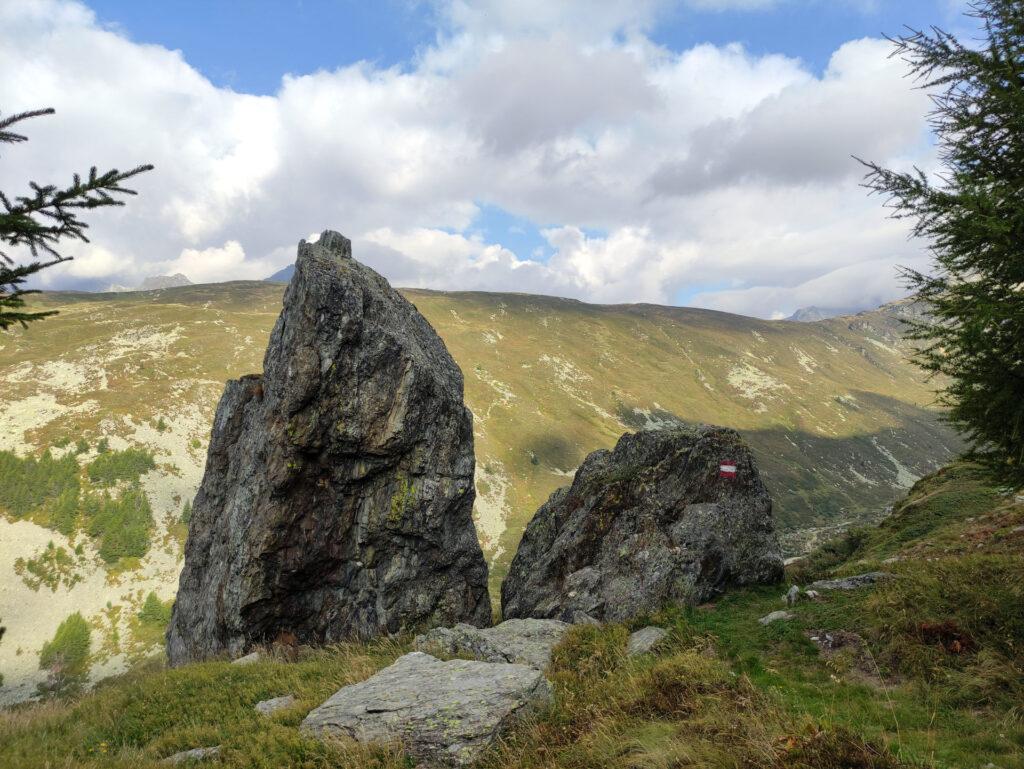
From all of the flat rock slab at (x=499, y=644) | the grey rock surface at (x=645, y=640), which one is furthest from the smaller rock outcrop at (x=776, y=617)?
the flat rock slab at (x=499, y=644)

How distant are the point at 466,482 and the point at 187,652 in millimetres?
14227

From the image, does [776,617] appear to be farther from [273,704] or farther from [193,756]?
[193,756]

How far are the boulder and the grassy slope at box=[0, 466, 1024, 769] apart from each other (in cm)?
280

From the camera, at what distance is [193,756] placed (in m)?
9.46

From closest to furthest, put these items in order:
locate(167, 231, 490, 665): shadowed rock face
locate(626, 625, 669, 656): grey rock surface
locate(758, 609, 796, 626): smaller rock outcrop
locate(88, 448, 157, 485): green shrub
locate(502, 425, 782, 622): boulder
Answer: locate(626, 625, 669, 656): grey rock surface < locate(758, 609, 796, 626): smaller rock outcrop < locate(502, 425, 782, 622): boulder < locate(167, 231, 490, 665): shadowed rock face < locate(88, 448, 157, 485): green shrub

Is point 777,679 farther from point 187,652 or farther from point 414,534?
point 187,652

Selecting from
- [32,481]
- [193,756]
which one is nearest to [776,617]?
[193,756]

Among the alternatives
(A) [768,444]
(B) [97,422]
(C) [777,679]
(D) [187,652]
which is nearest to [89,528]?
(B) [97,422]

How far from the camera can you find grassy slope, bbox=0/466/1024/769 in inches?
295

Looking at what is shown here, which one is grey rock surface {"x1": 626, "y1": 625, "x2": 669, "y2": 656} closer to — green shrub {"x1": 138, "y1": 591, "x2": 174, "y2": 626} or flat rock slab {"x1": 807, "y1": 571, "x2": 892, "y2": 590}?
flat rock slab {"x1": 807, "y1": 571, "x2": 892, "y2": 590}

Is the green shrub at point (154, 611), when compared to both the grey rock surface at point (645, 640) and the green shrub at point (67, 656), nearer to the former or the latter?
the green shrub at point (67, 656)

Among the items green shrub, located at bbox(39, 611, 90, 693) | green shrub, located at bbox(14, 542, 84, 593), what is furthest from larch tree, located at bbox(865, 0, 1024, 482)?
green shrub, located at bbox(14, 542, 84, 593)

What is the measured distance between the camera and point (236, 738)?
32.0 ft

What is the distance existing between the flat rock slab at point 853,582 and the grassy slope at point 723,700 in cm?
116
